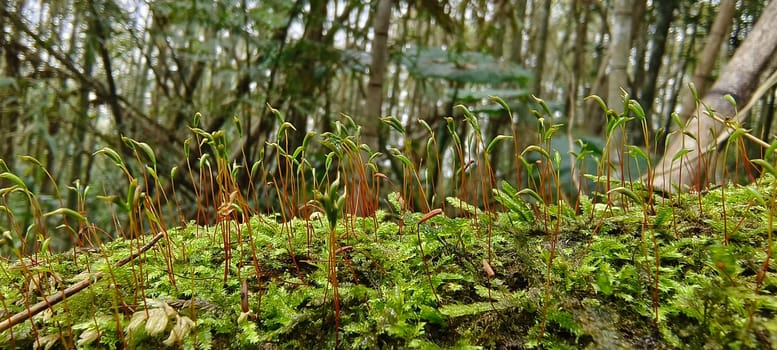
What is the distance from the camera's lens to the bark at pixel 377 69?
2699 millimetres

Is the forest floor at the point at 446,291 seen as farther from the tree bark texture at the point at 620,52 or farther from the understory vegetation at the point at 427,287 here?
the tree bark texture at the point at 620,52

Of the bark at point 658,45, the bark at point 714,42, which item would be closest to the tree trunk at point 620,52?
the bark at point 714,42

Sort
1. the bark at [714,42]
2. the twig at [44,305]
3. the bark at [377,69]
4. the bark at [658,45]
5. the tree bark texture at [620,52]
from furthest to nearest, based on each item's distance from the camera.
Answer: the bark at [658,45]
the bark at [377,69]
the tree bark texture at [620,52]
the bark at [714,42]
the twig at [44,305]

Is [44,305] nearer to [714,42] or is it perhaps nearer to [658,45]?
[714,42]

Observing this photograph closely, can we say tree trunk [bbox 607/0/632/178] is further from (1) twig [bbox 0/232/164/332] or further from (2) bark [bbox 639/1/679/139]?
(1) twig [bbox 0/232/164/332]

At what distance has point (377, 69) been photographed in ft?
8.96

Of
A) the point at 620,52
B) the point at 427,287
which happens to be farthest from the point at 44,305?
the point at 620,52

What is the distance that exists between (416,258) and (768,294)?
630 millimetres

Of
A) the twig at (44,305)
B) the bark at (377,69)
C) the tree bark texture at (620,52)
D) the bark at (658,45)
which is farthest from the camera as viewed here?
the bark at (658,45)

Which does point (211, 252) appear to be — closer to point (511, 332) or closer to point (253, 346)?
point (253, 346)

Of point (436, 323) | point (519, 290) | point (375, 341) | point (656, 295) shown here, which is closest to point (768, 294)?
point (656, 295)

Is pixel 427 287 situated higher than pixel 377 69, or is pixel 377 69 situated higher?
pixel 377 69

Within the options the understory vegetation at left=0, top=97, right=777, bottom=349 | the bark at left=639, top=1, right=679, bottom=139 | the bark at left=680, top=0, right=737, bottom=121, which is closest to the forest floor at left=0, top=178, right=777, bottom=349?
the understory vegetation at left=0, top=97, right=777, bottom=349

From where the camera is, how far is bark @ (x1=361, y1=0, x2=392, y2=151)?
270 cm
